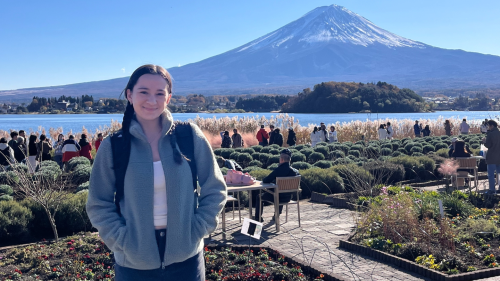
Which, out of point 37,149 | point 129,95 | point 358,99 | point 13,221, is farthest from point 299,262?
point 358,99

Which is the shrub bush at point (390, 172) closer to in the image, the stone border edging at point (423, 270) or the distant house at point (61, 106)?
the stone border edging at point (423, 270)

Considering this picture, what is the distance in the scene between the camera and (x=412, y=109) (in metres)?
91.6

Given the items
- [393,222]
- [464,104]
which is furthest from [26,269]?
[464,104]

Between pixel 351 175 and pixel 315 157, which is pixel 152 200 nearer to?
pixel 351 175

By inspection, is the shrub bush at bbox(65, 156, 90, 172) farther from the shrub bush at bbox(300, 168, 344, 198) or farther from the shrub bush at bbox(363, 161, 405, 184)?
the shrub bush at bbox(363, 161, 405, 184)

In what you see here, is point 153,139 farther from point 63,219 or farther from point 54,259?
point 63,219

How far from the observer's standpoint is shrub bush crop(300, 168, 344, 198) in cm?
1047

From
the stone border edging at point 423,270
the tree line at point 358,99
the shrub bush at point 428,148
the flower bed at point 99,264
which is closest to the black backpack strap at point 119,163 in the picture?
the flower bed at point 99,264

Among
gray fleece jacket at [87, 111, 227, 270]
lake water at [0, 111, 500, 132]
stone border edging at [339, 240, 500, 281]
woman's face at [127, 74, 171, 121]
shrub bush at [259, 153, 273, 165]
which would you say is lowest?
lake water at [0, 111, 500, 132]

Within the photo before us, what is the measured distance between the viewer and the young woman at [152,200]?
239 cm

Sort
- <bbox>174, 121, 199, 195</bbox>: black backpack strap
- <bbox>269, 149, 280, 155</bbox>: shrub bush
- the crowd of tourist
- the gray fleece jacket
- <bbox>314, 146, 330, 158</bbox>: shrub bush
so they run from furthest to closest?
<bbox>314, 146, 330, 158</bbox>: shrub bush, <bbox>269, 149, 280, 155</bbox>: shrub bush, the crowd of tourist, <bbox>174, 121, 199, 195</bbox>: black backpack strap, the gray fleece jacket

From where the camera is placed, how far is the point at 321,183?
10523 millimetres

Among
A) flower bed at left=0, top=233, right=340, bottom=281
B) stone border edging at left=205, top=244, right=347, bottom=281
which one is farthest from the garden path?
flower bed at left=0, top=233, right=340, bottom=281

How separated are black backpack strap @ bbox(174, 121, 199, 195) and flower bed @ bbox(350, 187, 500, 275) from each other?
3.48 metres
